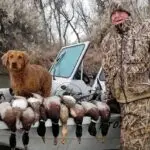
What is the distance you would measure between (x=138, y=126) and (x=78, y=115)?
2.37 feet

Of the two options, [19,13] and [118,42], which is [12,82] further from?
[19,13]

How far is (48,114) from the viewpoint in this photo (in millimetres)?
5543

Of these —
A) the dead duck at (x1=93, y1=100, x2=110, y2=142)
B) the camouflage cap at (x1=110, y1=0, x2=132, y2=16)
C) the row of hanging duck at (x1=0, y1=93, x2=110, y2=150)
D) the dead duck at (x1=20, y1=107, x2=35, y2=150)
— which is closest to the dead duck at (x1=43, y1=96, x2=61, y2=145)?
the row of hanging duck at (x1=0, y1=93, x2=110, y2=150)

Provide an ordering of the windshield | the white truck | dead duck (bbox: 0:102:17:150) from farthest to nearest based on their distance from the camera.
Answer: the windshield → the white truck → dead duck (bbox: 0:102:17:150)

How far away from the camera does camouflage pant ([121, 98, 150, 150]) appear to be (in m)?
5.52

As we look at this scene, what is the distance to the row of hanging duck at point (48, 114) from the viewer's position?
17.5ft

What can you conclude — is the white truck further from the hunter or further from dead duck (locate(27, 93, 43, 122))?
the hunter

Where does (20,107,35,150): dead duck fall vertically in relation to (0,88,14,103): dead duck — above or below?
below

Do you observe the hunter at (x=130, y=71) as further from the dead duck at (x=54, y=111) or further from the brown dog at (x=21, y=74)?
the brown dog at (x=21, y=74)

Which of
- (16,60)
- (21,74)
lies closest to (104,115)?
(21,74)

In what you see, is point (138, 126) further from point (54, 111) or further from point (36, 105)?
point (36, 105)

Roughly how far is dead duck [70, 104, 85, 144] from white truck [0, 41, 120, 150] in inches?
3.2

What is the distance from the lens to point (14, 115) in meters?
5.30

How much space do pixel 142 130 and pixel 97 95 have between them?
1.48 metres
